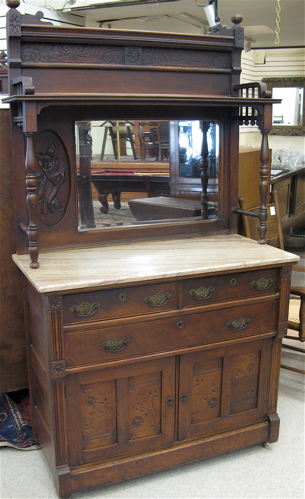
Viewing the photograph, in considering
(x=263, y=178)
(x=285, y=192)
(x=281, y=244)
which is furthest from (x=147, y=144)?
(x=285, y=192)

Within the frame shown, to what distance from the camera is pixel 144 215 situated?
2945mm

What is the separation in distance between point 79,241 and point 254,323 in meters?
1.02

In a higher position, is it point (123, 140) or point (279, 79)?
point (279, 79)

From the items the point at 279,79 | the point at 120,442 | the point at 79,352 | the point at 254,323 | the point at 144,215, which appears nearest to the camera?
the point at 79,352

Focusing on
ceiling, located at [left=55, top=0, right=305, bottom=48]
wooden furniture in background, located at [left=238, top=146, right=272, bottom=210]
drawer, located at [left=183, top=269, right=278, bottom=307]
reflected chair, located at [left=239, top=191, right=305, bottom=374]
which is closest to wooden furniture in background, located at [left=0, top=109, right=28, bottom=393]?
drawer, located at [left=183, top=269, right=278, bottom=307]

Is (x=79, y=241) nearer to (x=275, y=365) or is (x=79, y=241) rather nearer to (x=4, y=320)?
(x=4, y=320)

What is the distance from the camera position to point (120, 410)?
2.51m

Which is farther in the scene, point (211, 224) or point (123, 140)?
point (211, 224)

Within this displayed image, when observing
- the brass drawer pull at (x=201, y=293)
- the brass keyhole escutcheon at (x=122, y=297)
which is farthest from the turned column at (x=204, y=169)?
the brass keyhole escutcheon at (x=122, y=297)

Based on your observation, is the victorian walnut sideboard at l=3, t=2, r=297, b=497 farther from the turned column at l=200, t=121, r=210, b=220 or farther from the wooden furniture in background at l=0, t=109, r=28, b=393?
the wooden furniture in background at l=0, t=109, r=28, b=393

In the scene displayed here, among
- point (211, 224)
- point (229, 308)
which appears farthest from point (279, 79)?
point (229, 308)

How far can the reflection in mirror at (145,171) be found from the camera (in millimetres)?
2766

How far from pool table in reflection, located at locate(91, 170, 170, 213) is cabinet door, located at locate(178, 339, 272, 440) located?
94 centimetres

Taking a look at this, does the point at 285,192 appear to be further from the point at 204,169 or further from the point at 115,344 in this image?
the point at 115,344
